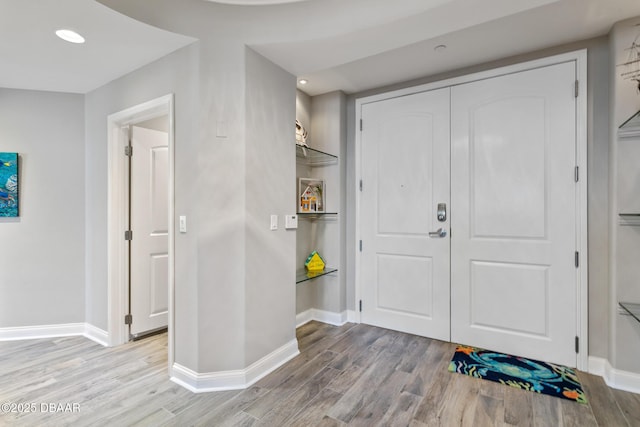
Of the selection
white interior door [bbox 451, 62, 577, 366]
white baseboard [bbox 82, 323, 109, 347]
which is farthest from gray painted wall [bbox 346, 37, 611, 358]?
white baseboard [bbox 82, 323, 109, 347]

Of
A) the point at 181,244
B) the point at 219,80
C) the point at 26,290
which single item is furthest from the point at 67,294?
the point at 219,80

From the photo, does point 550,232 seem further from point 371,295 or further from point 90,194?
point 90,194

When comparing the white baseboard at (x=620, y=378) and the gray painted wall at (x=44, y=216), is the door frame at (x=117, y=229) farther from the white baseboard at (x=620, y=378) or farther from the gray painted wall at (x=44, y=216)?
the white baseboard at (x=620, y=378)

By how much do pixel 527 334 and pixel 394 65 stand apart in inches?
98.6

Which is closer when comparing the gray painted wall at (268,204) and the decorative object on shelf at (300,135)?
the gray painted wall at (268,204)

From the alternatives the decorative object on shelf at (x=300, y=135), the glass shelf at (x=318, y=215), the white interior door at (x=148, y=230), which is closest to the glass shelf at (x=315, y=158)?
the decorative object on shelf at (x=300, y=135)

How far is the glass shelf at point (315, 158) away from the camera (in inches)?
127

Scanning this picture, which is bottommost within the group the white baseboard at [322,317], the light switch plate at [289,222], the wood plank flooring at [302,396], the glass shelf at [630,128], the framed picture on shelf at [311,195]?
the wood plank flooring at [302,396]

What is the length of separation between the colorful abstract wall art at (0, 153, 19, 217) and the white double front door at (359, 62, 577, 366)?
332 cm

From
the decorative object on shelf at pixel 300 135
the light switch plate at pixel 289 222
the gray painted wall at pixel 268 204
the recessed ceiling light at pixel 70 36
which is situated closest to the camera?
the recessed ceiling light at pixel 70 36

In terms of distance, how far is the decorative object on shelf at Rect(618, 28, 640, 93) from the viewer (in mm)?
2049

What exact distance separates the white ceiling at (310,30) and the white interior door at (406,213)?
1.80 ft

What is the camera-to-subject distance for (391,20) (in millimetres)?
1859

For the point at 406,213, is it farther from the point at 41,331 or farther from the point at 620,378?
the point at 41,331
